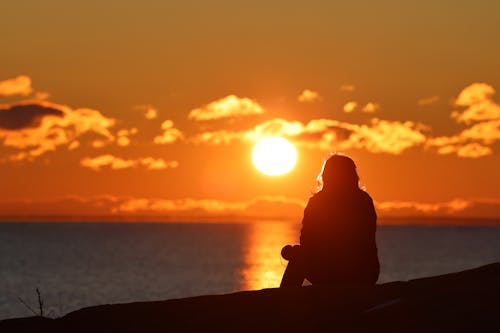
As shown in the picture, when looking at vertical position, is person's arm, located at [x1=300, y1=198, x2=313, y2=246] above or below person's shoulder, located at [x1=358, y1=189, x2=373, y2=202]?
below

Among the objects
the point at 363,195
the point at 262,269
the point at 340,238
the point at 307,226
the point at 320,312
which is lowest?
the point at 262,269

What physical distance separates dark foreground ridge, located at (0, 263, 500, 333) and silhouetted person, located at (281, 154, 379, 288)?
107 cm

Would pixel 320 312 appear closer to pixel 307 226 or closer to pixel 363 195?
pixel 307 226

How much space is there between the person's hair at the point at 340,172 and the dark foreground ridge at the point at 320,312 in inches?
Answer: 62.0

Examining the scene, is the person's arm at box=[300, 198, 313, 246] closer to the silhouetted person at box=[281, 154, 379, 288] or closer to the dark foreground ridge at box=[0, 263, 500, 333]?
the silhouetted person at box=[281, 154, 379, 288]

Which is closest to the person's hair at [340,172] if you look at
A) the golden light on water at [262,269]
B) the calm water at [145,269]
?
the calm water at [145,269]

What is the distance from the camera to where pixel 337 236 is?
12852 mm

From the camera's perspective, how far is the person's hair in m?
12.7

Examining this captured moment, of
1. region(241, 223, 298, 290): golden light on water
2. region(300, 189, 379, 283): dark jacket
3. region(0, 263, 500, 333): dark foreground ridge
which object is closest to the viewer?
region(0, 263, 500, 333): dark foreground ridge

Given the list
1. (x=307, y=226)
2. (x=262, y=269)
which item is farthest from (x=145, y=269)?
(x=307, y=226)

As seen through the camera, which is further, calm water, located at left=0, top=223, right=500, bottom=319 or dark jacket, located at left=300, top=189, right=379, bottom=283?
calm water, located at left=0, top=223, right=500, bottom=319

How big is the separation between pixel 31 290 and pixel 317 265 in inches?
3292

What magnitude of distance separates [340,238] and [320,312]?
251cm

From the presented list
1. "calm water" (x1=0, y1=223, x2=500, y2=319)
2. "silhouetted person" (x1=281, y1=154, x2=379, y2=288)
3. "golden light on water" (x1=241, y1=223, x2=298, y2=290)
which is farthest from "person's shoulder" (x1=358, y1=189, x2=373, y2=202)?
"golden light on water" (x1=241, y1=223, x2=298, y2=290)
